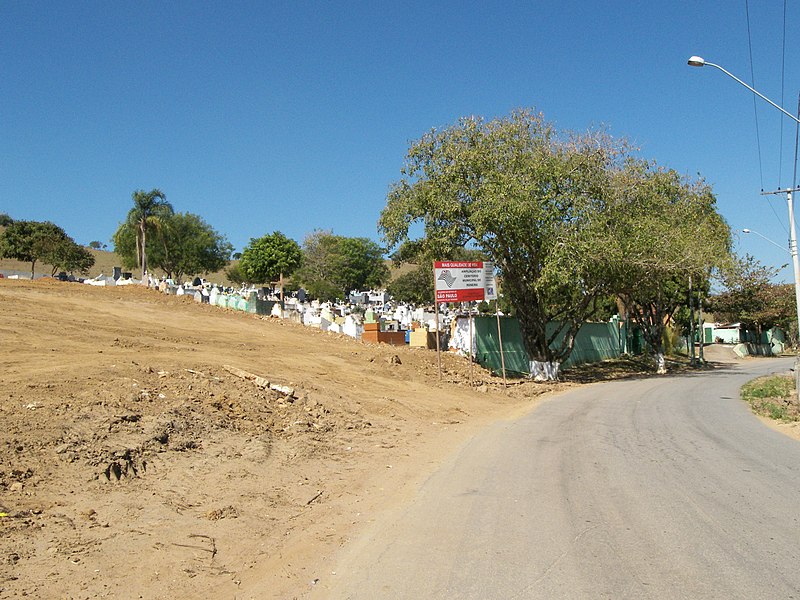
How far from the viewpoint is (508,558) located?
6055mm

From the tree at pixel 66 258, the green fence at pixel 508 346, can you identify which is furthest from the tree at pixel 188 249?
the green fence at pixel 508 346

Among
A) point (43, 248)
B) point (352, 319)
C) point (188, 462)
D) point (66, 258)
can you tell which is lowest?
point (188, 462)

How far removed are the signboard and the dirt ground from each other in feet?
17.2

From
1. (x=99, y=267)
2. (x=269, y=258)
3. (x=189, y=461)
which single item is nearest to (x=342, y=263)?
(x=269, y=258)

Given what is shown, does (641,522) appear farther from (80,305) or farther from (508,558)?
(80,305)

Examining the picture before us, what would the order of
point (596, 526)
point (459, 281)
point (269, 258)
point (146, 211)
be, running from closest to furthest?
point (596, 526), point (459, 281), point (146, 211), point (269, 258)

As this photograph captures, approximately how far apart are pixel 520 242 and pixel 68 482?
2217cm

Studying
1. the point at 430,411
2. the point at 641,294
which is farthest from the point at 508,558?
the point at 641,294

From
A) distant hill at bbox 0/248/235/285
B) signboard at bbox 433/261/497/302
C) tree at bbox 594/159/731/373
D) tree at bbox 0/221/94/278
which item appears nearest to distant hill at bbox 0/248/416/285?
distant hill at bbox 0/248/235/285

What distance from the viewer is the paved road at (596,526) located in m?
5.43

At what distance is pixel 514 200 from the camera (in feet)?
83.1

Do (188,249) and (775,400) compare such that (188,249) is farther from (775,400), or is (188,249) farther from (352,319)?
(775,400)

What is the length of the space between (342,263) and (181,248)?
21.0m

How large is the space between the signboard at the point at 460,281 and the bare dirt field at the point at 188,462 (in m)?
5.26
